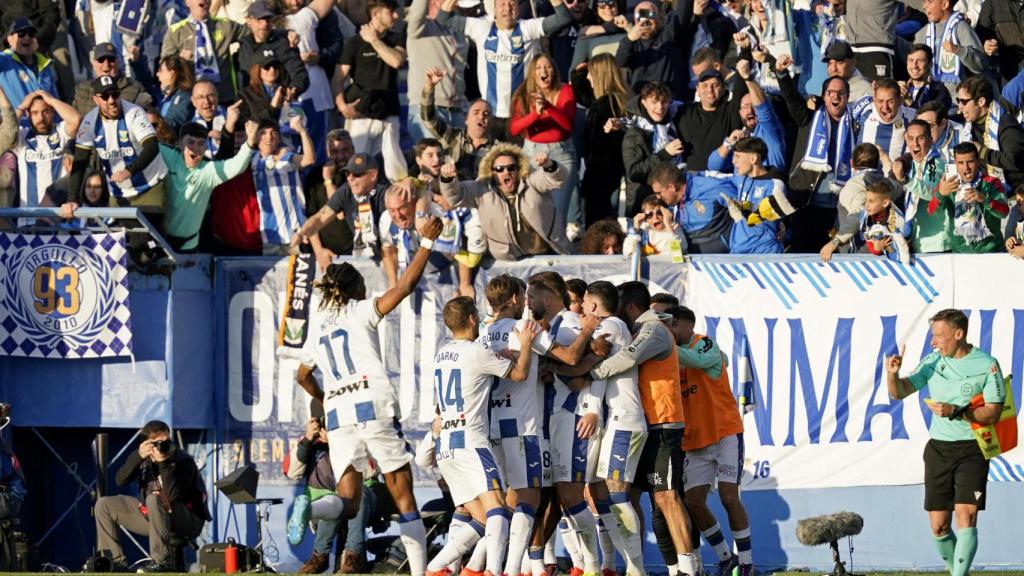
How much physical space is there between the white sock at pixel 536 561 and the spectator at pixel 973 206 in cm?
500

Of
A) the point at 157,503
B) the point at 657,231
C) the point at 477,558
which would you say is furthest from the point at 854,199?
the point at 157,503

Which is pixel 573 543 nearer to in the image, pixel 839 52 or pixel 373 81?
pixel 839 52

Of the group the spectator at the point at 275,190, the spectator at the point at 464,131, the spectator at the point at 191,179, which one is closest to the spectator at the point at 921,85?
the spectator at the point at 464,131

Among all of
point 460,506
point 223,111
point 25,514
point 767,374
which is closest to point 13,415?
point 25,514

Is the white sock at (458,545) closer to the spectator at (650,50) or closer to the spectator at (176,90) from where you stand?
the spectator at (650,50)

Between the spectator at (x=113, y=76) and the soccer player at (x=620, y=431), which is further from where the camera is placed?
the spectator at (x=113, y=76)

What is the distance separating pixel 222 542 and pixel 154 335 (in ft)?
7.14

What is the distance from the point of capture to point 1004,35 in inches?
713

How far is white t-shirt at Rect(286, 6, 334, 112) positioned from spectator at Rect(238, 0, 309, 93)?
0.25 metres

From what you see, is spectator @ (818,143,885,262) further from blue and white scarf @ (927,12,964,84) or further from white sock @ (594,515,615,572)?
white sock @ (594,515,615,572)

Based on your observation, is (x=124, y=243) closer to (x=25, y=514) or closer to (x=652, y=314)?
(x=25, y=514)

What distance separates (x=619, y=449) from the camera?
12.8 meters

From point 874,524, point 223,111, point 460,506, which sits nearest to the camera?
point 460,506

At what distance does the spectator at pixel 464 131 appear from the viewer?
55.9 feet
